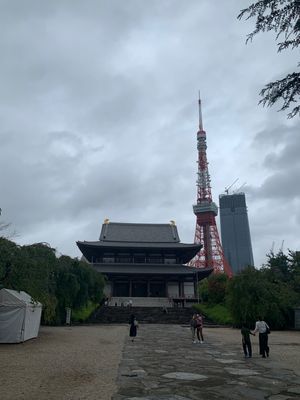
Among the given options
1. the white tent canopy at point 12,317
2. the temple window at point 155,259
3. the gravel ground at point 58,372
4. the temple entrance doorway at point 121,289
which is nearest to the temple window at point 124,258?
the temple window at point 155,259

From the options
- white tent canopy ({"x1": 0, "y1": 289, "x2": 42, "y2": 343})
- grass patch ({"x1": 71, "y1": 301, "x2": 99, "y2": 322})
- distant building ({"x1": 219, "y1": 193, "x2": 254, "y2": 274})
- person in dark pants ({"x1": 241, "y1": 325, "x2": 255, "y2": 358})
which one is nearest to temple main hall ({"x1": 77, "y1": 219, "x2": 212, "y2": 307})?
grass patch ({"x1": 71, "y1": 301, "x2": 99, "y2": 322})

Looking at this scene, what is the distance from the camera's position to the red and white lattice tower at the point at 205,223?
59.2 metres

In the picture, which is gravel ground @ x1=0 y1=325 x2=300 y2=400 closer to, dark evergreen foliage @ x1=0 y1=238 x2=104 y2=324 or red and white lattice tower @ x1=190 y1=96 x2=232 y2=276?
dark evergreen foliage @ x1=0 y1=238 x2=104 y2=324

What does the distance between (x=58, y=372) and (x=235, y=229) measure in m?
152

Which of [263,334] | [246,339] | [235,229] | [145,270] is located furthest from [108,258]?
[235,229]

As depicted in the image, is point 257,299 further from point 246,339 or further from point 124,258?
point 124,258

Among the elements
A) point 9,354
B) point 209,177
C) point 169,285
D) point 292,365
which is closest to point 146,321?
point 169,285

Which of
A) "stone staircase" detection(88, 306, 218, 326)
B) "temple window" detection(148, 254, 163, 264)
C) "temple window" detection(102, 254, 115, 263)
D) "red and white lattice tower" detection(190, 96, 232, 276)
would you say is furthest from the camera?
"red and white lattice tower" detection(190, 96, 232, 276)

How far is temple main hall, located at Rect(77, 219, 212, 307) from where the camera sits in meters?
44.7

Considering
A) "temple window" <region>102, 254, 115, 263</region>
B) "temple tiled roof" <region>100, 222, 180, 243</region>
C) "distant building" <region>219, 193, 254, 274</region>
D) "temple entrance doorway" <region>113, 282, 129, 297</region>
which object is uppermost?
"distant building" <region>219, 193, 254, 274</region>

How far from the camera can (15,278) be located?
1689cm

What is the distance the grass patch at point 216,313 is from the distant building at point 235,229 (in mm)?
105598

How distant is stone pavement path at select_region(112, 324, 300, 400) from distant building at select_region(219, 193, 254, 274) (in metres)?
132

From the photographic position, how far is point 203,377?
27.4 ft
